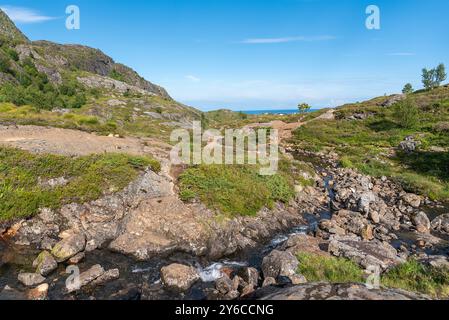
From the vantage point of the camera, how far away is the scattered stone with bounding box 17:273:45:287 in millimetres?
12777

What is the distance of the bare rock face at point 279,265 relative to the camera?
13.5 m

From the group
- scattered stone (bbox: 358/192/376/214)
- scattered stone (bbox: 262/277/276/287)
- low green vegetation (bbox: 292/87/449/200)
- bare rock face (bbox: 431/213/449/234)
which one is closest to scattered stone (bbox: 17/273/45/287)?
scattered stone (bbox: 262/277/276/287)

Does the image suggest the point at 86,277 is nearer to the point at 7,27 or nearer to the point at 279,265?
the point at 279,265

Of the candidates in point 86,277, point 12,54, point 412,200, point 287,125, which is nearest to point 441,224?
point 412,200

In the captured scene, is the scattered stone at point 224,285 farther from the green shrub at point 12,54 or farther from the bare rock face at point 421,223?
the green shrub at point 12,54

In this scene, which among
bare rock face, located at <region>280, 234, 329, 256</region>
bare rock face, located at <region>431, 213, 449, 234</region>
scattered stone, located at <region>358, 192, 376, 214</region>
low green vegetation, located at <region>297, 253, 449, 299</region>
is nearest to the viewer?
low green vegetation, located at <region>297, 253, 449, 299</region>

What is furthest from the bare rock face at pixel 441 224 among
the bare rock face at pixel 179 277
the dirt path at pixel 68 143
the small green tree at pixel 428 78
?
the small green tree at pixel 428 78

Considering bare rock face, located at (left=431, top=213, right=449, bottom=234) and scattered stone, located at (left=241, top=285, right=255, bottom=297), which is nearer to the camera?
scattered stone, located at (left=241, top=285, right=255, bottom=297)

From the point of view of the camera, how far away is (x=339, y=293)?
8.62 metres

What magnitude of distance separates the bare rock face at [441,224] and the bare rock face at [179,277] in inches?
703

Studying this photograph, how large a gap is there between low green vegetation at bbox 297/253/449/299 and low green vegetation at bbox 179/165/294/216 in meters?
6.61

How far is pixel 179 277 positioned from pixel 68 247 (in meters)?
5.85

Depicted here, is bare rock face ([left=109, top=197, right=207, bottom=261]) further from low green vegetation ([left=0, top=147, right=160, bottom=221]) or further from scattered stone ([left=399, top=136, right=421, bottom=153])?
scattered stone ([left=399, top=136, right=421, bottom=153])

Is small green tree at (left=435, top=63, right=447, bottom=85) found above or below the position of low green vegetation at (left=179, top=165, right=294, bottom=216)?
above
